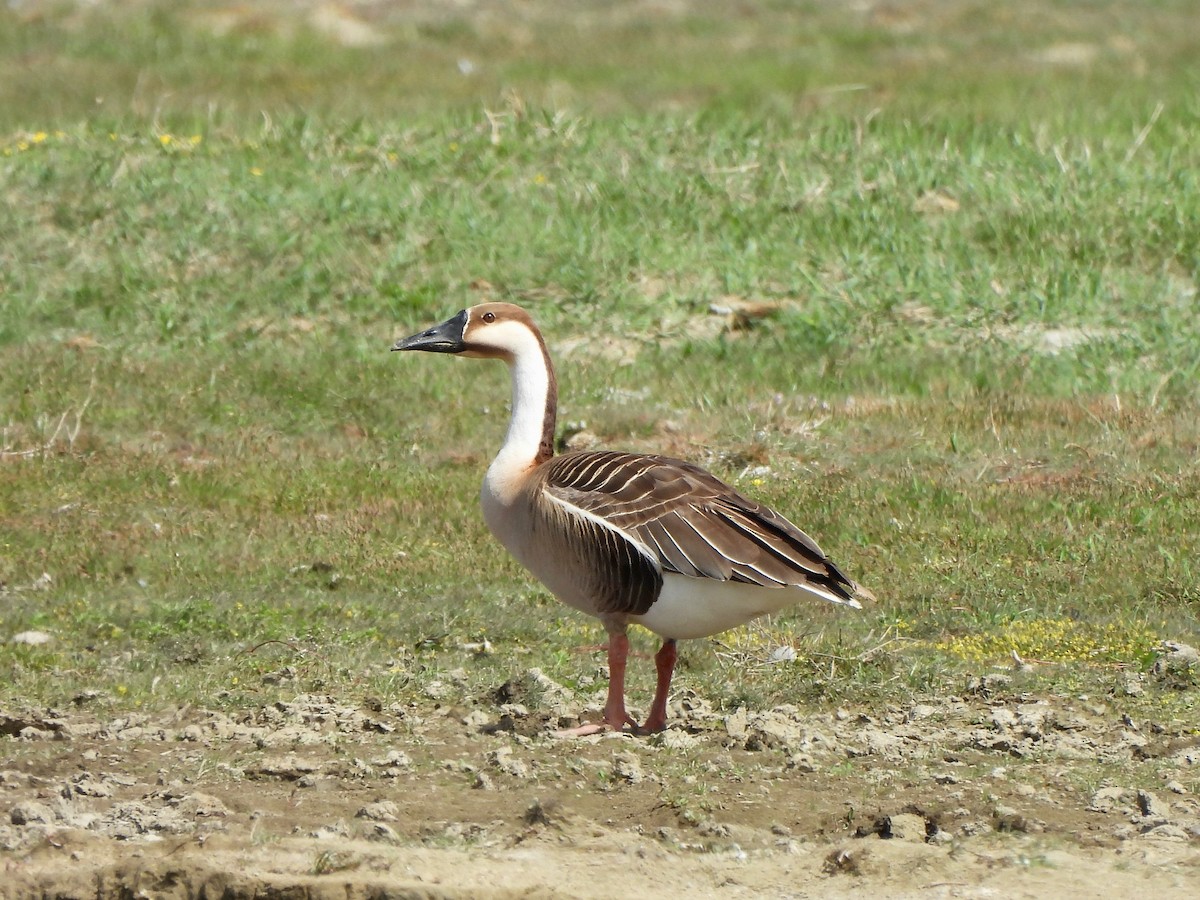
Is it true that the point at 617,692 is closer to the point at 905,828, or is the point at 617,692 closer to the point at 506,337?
the point at 905,828

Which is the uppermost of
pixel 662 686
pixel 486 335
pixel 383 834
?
pixel 486 335

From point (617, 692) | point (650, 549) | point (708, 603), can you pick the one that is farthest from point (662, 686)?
point (650, 549)

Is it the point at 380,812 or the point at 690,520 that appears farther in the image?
the point at 690,520

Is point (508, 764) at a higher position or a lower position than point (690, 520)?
lower

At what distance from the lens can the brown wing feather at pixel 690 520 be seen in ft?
21.1

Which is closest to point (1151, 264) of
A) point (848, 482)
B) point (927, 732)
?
point (848, 482)

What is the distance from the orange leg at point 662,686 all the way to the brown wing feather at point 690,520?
48 centimetres

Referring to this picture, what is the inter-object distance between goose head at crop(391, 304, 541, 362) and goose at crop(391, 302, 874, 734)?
1.48ft

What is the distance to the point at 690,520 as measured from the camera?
6605 millimetres

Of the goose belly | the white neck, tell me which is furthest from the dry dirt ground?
the white neck

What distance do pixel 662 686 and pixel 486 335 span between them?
166 cm

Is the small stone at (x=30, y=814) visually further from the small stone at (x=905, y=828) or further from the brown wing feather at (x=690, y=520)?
the small stone at (x=905, y=828)

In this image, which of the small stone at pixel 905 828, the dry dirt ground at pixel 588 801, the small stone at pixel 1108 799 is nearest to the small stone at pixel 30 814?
the dry dirt ground at pixel 588 801

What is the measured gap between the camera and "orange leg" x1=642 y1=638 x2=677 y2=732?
22.3 ft
